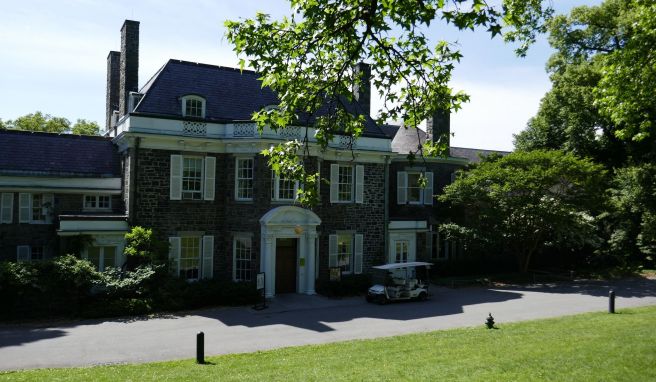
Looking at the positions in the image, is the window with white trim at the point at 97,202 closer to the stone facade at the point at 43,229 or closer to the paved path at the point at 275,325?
the stone facade at the point at 43,229

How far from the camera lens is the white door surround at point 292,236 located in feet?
75.2

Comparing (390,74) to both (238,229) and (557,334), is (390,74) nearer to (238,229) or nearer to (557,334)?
(557,334)

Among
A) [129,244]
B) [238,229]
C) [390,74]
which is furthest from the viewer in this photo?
[238,229]

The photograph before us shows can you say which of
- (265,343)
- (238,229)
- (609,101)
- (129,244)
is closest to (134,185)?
(129,244)

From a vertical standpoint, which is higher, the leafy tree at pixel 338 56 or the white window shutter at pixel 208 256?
the leafy tree at pixel 338 56

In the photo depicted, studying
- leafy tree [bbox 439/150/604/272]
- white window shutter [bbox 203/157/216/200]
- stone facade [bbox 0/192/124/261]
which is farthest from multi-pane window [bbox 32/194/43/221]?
leafy tree [bbox 439/150/604/272]

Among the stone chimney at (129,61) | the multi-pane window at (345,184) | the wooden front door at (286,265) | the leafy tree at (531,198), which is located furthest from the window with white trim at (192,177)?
the leafy tree at (531,198)

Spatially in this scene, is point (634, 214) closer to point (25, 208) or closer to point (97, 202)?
point (97, 202)

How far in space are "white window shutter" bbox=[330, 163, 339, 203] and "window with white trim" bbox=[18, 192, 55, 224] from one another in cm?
1251

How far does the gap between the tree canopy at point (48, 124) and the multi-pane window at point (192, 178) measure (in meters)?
28.6

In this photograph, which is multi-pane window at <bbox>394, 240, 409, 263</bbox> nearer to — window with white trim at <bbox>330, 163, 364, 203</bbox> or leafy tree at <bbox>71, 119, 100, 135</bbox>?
window with white trim at <bbox>330, 163, 364, 203</bbox>

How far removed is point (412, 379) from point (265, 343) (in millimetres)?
6620

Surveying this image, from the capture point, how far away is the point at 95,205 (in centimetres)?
A: 2441

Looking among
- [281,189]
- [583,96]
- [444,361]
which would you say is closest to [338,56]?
[444,361]
